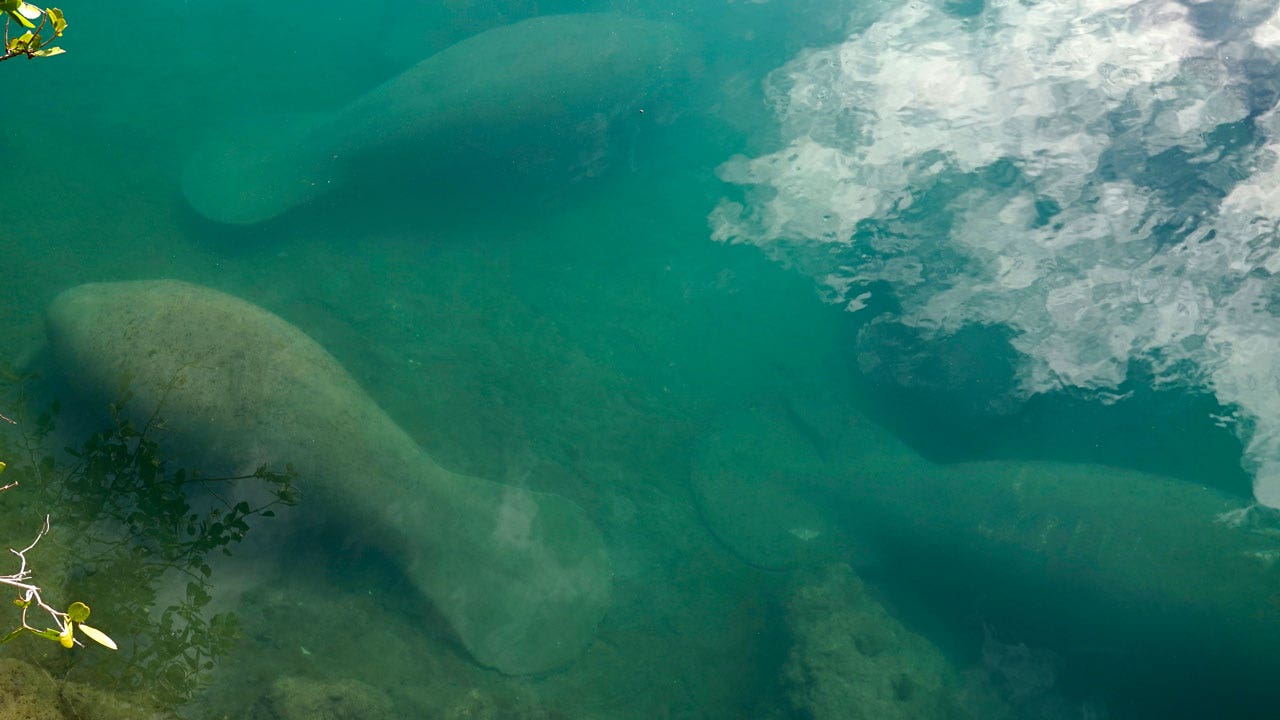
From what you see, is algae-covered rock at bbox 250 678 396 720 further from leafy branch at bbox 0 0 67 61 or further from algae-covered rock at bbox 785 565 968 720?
leafy branch at bbox 0 0 67 61

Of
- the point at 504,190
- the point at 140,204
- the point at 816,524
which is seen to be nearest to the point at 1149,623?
the point at 816,524

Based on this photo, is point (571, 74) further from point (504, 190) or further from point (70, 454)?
point (70, 454)

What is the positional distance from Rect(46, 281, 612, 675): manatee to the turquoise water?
2.7 inches

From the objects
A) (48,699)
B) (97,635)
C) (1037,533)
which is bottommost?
(1037,533)

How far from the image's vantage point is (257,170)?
5.46 metres

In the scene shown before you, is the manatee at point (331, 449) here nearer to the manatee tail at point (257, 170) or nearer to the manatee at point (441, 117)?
the manatee tail at point (257, 170)

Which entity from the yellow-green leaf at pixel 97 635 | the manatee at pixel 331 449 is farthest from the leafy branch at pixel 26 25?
the manatee at pixel 331 449

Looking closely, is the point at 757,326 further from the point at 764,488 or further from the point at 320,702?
the point at 320,702

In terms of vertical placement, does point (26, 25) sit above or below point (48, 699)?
above

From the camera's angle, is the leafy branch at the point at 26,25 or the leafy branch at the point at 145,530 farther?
the leafy branch at the point at 145,530

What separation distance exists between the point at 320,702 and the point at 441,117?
4.30 metres

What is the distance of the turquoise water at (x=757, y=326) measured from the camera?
401cm

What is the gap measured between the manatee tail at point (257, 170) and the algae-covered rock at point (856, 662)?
15.0ft

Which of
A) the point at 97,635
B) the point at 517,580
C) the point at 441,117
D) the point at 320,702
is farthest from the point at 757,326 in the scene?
the point at 97,635
